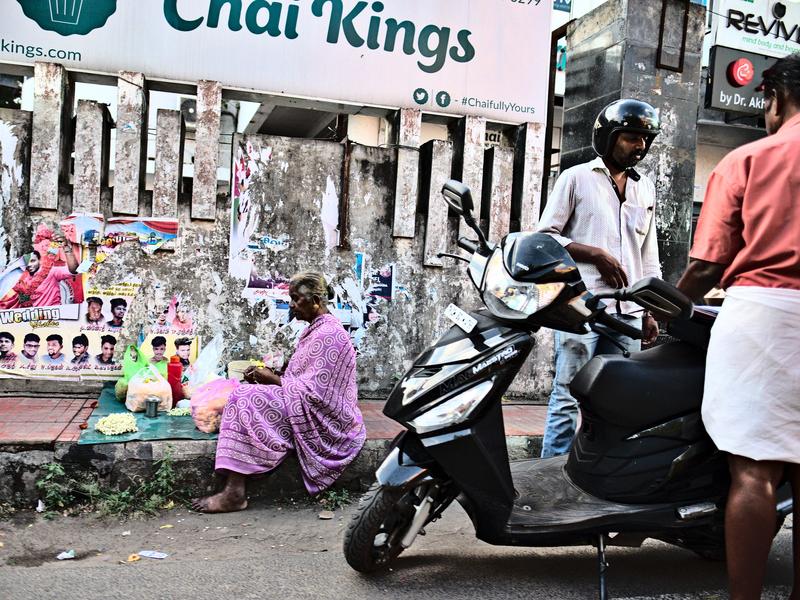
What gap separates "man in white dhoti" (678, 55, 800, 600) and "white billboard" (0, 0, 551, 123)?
337cm

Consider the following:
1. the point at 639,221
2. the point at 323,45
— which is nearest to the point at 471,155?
the point at 323,45

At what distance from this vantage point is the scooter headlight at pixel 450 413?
97.4 inches

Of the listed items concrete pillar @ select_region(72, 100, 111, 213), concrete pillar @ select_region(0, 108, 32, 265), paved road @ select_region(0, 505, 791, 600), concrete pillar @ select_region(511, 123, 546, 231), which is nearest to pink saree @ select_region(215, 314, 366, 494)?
paved road @ select_region(0, 505, 791, 600)

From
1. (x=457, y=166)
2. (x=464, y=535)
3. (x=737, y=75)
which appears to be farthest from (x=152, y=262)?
(x=737, y=75)

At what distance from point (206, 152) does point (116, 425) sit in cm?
211

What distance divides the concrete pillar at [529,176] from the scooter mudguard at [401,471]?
3.47m

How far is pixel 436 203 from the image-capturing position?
5.44 m

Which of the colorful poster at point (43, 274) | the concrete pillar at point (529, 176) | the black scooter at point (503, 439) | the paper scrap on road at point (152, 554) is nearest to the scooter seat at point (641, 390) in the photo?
the black scooter at point (503, 439)

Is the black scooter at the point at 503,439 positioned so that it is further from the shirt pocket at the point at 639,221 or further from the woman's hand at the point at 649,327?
the shirt pocket at the point at 639,221

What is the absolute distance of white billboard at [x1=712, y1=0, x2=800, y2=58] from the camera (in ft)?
27.6

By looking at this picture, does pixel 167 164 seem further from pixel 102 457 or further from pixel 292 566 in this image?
pixel 292 566

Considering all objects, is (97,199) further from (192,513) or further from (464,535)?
(464,535)

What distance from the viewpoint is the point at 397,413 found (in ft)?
8.32

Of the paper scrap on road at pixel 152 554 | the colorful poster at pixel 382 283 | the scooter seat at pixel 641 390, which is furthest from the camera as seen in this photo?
the colorful poster at pixel 382 283
